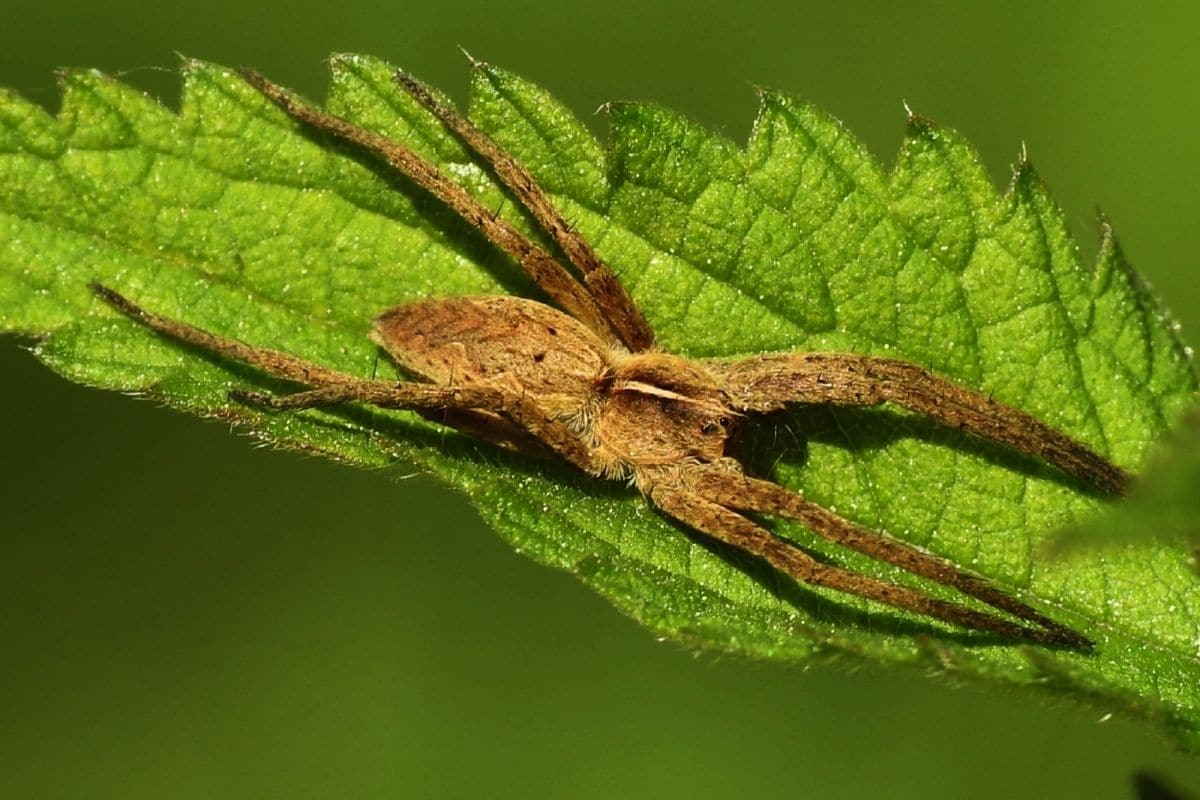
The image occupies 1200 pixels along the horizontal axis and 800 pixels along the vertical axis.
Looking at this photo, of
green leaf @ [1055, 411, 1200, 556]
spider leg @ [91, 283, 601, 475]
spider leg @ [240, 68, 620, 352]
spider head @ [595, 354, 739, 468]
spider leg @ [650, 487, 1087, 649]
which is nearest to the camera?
green leaf @ [1055, 411, 1200, 556]

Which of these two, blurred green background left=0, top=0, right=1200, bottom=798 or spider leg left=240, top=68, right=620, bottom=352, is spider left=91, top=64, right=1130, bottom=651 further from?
blurred green background left=0, top=0, right=1200, bottom=798

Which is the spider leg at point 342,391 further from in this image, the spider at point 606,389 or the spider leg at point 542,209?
the spider leg at point 542,209

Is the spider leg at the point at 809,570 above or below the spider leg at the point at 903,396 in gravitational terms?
below

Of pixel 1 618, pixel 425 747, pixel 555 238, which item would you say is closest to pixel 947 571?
pixel 555 238

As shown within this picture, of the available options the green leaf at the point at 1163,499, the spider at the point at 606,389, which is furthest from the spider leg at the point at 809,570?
the green leaf at the point at 1163,499

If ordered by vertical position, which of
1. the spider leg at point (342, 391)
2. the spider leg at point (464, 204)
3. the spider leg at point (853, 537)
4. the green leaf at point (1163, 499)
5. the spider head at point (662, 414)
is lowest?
the green leaf at point (1163, 499)

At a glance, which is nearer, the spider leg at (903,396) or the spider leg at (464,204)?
the spider leg at (903,396)

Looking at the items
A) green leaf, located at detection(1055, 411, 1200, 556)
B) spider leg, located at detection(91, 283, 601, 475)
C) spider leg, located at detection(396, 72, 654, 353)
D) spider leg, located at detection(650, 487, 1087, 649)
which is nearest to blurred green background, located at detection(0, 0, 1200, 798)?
spider leg, located at detection(91, 283, 601, 475)
